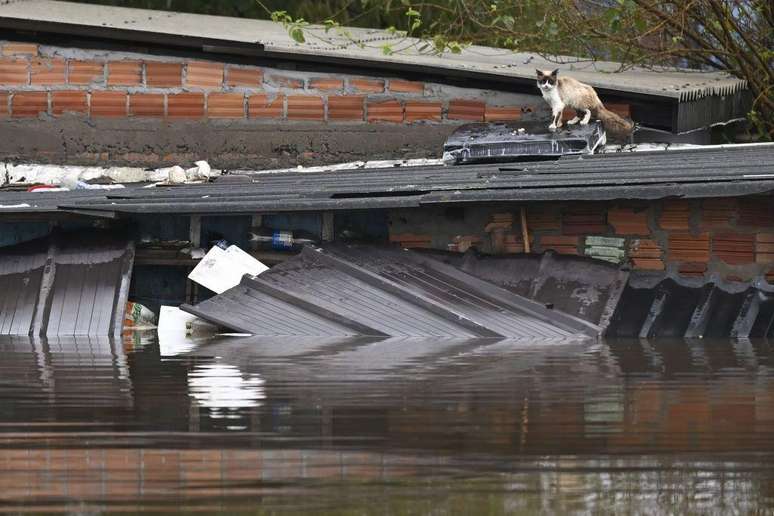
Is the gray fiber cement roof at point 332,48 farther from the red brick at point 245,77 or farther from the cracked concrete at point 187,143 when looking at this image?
the cracked concrete at point 187,143

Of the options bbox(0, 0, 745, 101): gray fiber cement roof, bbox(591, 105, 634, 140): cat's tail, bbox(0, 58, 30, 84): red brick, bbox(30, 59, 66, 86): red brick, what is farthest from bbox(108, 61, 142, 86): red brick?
bbox(591, 105, 634, 140): cat's tail

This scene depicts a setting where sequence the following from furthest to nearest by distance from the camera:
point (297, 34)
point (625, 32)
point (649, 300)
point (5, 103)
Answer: point (625, 32)
point (5, 103)
point (297, 34)
point (649, 300)

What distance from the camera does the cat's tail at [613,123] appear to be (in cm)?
1464

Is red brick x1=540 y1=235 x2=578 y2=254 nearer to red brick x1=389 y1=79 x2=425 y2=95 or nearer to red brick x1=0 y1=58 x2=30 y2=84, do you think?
red brick x1=389 y1=79 x2=425 y2=95

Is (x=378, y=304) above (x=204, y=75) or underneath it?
underneath

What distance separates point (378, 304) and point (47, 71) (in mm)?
5203

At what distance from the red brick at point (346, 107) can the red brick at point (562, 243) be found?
340cm

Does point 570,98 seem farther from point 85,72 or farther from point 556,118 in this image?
point 85,72

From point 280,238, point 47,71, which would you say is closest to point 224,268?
point 280,238

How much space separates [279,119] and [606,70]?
3.62m

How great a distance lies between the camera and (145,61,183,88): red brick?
15656 mm

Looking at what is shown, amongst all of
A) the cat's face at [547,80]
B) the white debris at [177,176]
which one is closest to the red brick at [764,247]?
the cat's face at [547,80]

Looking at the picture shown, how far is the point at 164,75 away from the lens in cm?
1570

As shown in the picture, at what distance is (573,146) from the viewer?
46.8 feet
